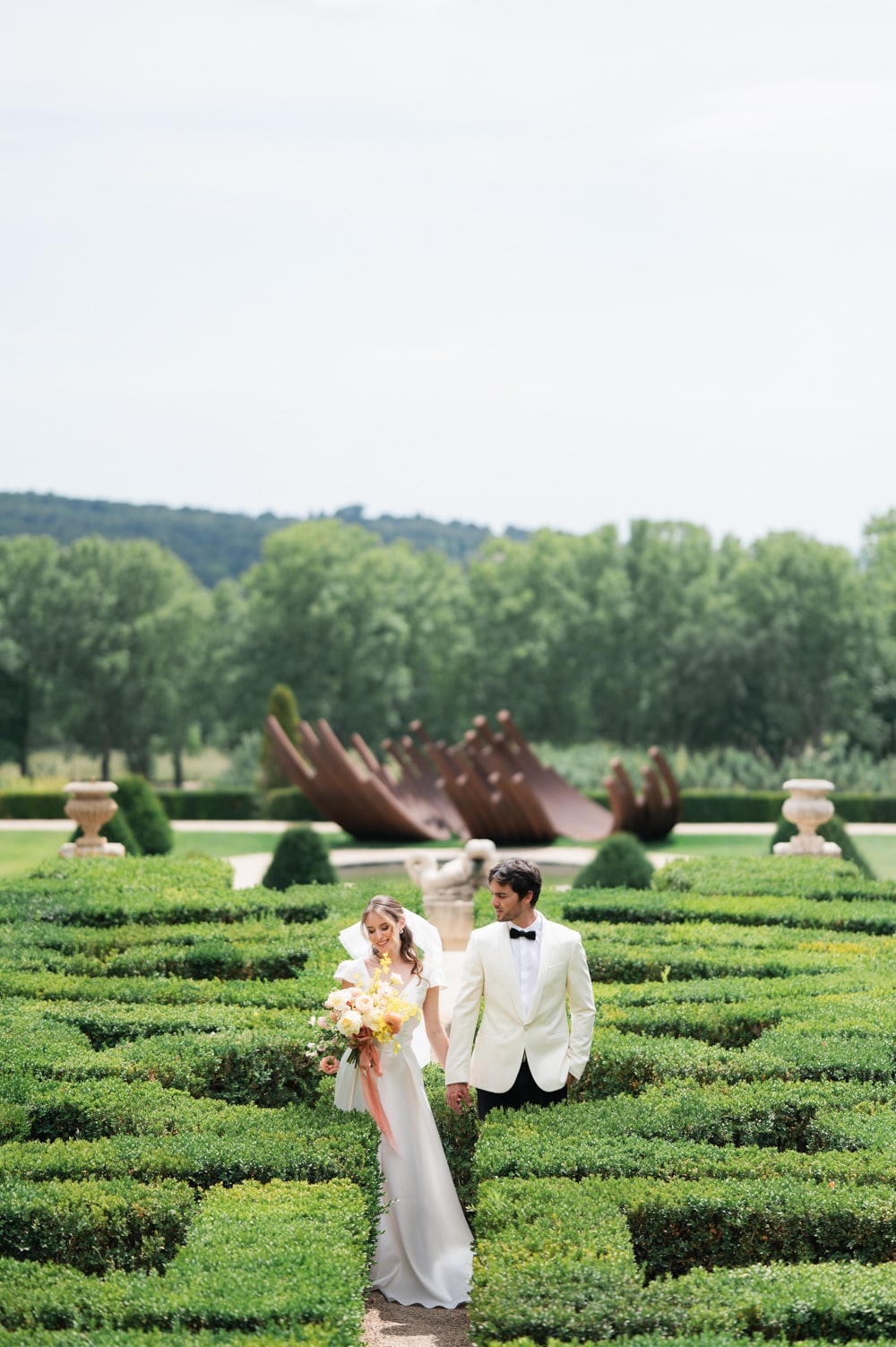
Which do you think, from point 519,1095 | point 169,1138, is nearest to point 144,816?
point 169,1138

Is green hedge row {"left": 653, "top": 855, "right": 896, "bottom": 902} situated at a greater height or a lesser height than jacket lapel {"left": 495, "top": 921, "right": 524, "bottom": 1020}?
lesser

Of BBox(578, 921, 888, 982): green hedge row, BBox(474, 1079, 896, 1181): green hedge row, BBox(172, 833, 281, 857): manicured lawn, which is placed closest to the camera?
BBox(474, 1079, 896, 1181): green hedge row

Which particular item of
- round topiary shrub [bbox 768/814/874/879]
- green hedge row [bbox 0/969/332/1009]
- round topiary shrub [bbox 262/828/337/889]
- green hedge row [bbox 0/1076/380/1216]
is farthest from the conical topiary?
green hedge row [bbox 0/1076/380/1216]

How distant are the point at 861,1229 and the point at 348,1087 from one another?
2.22 meters

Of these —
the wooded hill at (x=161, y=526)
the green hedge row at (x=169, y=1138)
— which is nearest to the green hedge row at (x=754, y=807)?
the green hedge row at (x=169, y=1138)

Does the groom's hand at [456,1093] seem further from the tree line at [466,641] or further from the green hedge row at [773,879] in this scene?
the tree line at [466,641]

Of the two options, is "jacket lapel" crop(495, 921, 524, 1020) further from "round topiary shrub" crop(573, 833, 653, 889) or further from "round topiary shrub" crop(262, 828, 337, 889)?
"round topiary shrub" crop(262, 828, 337, 889)

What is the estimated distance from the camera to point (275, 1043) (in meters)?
7.11

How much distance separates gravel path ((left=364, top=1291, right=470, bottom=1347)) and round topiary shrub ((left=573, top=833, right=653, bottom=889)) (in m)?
8.15

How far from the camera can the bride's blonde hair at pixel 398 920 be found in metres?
5.91

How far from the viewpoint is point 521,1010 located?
5.80m

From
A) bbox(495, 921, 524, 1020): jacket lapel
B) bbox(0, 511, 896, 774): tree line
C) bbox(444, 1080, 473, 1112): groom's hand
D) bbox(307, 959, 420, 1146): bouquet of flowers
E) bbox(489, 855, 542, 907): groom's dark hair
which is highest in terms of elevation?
bbox(0, 511, 896, 774): tree line

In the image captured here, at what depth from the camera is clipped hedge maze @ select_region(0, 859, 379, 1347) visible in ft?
14.4

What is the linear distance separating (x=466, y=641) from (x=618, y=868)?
4261 cm
